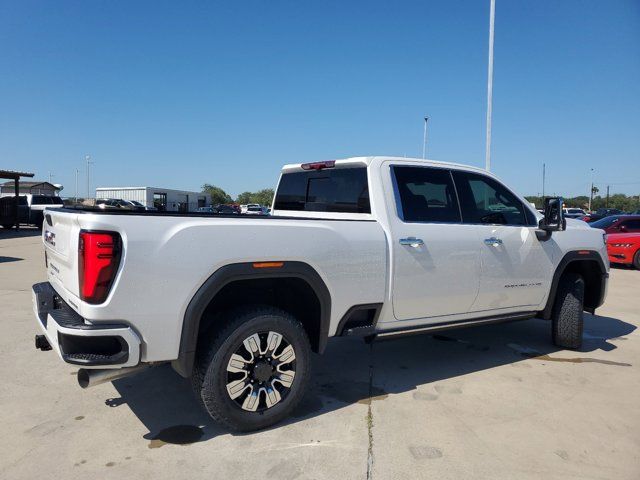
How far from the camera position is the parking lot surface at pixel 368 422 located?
9.27ft

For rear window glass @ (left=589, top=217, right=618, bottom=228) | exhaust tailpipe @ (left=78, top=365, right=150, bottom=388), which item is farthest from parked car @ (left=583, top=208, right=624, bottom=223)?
exhaust tailpipe @ (left=78, top=365, right=150, bottom=388)

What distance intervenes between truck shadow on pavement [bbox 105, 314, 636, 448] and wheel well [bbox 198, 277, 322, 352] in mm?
698

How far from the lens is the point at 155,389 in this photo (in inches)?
154

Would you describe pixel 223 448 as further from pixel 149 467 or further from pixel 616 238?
pixel 616 238

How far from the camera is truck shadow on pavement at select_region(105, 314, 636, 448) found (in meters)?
3.46

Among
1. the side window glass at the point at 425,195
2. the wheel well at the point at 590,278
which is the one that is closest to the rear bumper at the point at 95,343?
the side window glass at the point at 425,195

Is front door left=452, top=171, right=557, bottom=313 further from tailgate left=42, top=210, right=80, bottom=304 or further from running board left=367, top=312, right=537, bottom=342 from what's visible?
tailgate left=42, top=210, right=80, bottom=304

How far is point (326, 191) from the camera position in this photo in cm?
454

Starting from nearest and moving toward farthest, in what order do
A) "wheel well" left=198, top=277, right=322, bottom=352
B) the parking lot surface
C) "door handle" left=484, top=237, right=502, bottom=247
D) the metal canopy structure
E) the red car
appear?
the parking lot surface → "wheel well" left=198, top=277, right=322, bottom=352 → "door handle" left=484, top=237, right=502, bottom=247 → the red car → the metal canopy structure

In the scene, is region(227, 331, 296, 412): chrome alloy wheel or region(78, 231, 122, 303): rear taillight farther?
region(227, 331, 296, 412): chrome alloy wheel

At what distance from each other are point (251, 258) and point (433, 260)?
64.2 inches

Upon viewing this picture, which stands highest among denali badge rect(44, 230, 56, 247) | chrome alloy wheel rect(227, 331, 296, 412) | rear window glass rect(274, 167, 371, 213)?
rear window glass rect(274, 167, 371, 213)

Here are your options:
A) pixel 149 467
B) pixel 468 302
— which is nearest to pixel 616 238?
pixel 468 302

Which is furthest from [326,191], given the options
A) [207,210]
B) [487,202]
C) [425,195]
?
[207,210]
